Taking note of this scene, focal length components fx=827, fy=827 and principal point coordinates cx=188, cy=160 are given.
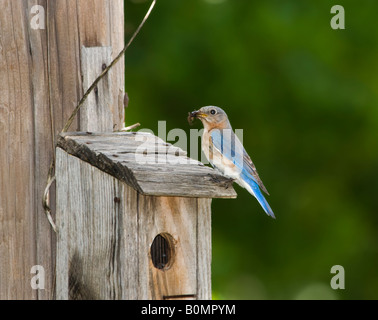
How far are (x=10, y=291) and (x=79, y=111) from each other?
3.08 ft

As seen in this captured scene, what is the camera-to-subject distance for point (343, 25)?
7547 mm

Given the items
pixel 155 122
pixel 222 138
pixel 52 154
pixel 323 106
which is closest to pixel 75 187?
pixel 52 154

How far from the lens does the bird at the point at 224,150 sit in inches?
215

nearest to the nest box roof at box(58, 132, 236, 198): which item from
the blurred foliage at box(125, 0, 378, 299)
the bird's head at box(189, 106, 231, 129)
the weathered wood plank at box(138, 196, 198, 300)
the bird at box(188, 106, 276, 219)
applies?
the weathered wood plank at box(138, 196, 198, 300)

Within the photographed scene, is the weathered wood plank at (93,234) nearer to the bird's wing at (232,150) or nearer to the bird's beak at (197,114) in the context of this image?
the bird's wing at (232,150)

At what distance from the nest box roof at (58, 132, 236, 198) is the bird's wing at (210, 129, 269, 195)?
1.44 metres

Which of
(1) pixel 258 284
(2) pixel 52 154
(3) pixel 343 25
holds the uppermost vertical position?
(3) pixel 343 25

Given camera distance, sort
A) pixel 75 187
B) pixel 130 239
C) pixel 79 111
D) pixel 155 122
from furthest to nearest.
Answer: pixel 155 122 < pixel 79 111 < pixel 75 187 < pixel 130 239

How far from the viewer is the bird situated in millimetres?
5453

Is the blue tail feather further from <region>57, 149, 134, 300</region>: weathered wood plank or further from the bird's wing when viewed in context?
<region>57, 149, 134, 300</region>: weathered wood plank

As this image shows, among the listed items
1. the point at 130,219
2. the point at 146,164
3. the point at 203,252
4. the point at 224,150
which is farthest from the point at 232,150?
the point at 130,219

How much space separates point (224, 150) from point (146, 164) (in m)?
1.81

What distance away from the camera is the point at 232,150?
5570 millimetres

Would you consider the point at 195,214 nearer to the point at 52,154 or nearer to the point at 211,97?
the point at 52,154
